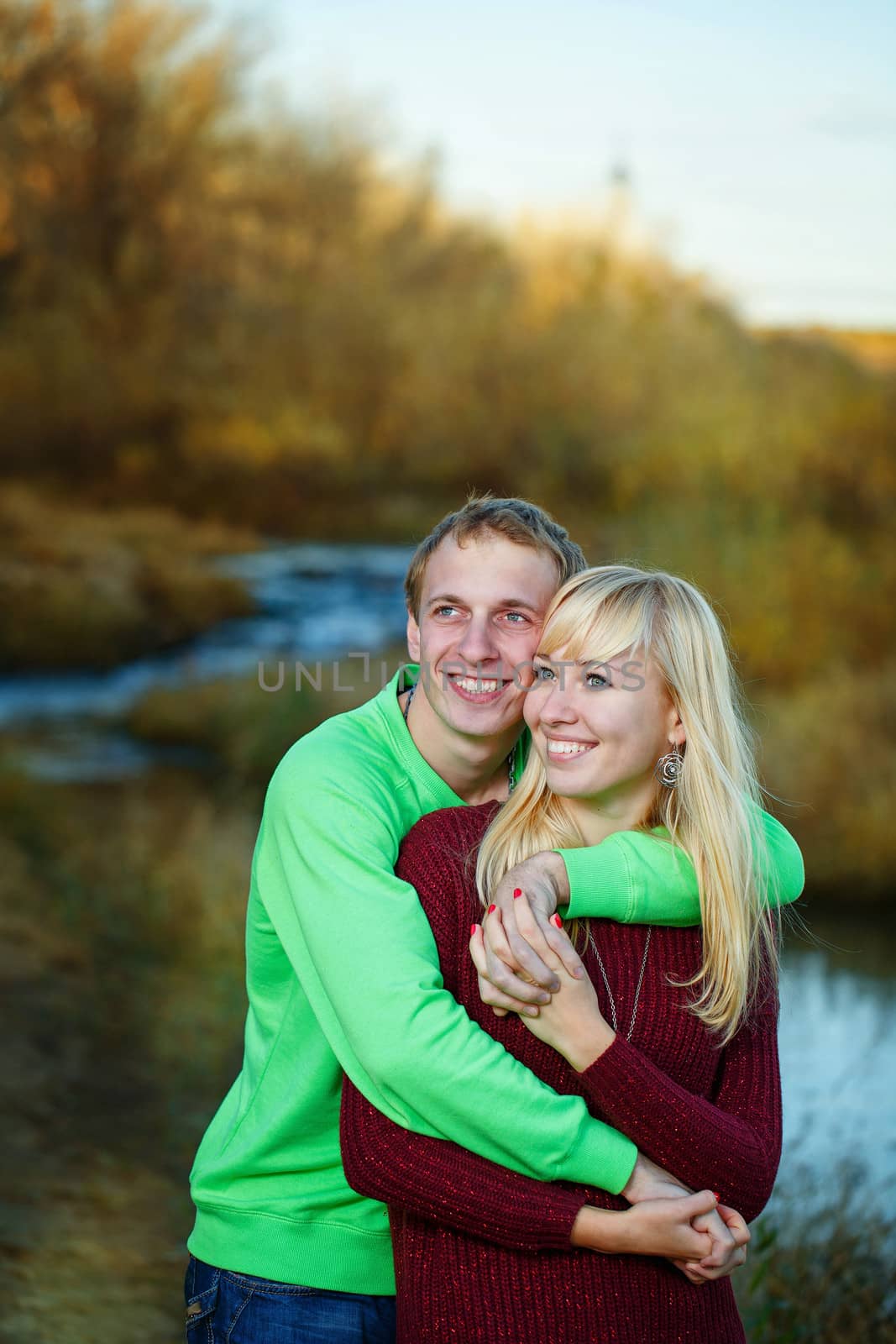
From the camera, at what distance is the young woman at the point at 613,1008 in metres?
1.36

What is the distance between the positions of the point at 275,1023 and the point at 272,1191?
19 centimetres

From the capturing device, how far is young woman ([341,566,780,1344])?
53.7 inches

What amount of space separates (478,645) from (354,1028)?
0.54 meters

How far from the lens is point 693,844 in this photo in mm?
1539

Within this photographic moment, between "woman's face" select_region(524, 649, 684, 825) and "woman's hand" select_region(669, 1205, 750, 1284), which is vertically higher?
"woman's face" select_region(524, 649, 684, 825)

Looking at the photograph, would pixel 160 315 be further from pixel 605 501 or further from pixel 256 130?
pixel 605 501

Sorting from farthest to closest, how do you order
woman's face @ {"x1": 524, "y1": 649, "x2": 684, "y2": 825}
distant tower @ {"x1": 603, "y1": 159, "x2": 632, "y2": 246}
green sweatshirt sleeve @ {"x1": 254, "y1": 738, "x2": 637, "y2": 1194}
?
distant tower @ {"x1": 603, "y1": 159, "x2": 632, "y2": 246} → woman's face @ {"x1": 524, "y1": 649, "x2": 684, "y2": 825} → green sweatshirt sleeve @ {"x1": 254, "y1": 738, "x2": 637, "y2": 1194}

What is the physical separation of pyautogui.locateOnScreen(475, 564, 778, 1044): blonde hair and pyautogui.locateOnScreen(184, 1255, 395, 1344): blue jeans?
545 mm

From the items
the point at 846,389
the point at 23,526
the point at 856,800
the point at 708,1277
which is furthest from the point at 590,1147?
the point at 846,389

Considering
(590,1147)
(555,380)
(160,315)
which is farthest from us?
(555,380)

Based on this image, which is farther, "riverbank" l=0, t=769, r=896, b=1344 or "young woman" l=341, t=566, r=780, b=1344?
"riverbank" l=0, t=769, r=896, b=1344

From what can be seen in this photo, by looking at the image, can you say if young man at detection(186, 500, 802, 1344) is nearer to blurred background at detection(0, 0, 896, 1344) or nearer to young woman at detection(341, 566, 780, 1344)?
young woman at detection(341, 566, 780, 1344)

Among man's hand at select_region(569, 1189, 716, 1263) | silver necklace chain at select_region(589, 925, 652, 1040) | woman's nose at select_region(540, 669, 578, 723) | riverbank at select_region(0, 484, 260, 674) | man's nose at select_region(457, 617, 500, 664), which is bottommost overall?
riverbank at select_region(0, 484, 260, 674)

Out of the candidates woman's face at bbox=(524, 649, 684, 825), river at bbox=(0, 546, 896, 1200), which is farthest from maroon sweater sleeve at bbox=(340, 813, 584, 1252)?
river at bbox=(0, 546, 896, 1200)
